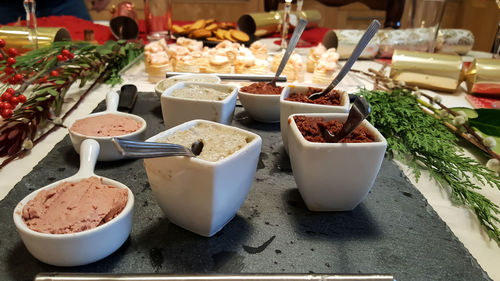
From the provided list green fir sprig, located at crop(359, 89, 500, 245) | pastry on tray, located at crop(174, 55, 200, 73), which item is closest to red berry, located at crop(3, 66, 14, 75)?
pastry on tray, located at crop(174, 55, 200, 73)

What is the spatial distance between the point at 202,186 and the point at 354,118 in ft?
1.18

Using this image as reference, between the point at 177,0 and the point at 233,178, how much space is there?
4.54 meters

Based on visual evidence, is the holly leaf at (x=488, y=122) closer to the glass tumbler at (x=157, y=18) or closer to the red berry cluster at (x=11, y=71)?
the red berry cluster at (x=11, y=71)

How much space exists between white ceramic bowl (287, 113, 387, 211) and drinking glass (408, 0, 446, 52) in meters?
1.70

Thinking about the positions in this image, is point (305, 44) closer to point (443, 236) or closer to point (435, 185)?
point (435, 185)

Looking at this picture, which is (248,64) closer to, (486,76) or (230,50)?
(230,50)

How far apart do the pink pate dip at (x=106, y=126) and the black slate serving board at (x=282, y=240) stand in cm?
11

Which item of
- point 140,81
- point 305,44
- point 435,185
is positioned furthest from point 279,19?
point 435,185

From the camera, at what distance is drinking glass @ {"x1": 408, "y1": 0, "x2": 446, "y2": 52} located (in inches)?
89.4

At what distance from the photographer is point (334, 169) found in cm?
82

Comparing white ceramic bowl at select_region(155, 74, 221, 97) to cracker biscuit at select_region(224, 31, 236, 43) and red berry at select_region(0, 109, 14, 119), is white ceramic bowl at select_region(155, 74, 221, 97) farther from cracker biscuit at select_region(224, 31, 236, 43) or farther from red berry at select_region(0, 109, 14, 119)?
cracker biscuit at select_region(224, 31, 236, 43)

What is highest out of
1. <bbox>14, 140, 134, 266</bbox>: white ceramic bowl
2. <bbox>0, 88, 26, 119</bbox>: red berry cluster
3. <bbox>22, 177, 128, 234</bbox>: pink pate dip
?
<bbox>0, 88, 26, 119</bbox>: red berry cluster

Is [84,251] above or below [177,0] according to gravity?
below

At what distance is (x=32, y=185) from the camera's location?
925mm
